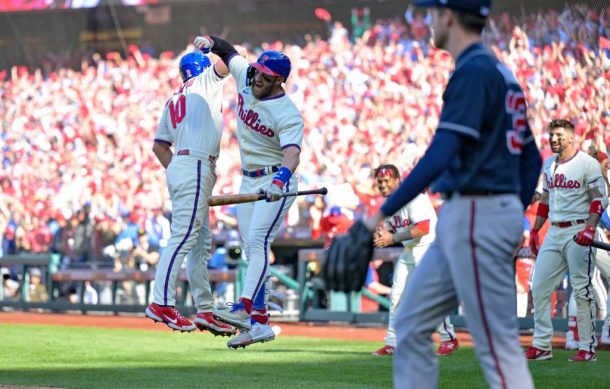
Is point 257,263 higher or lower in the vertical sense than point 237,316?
higher

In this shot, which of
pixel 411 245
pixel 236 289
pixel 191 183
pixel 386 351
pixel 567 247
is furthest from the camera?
pixel 236 289

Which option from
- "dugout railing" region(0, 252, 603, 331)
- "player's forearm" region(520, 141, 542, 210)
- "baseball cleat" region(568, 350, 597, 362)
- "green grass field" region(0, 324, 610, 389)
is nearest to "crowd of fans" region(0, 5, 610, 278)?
"dugout railing" region(0, 252, 603, 331)

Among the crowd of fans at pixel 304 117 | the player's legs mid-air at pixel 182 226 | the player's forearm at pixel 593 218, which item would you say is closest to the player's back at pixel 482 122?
the player's legs mid-air at pixel 182 226

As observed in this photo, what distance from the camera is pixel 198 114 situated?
840 cm

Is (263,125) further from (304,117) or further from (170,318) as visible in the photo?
(304,117)

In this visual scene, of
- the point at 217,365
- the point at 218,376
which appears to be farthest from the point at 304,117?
the point at 218,376

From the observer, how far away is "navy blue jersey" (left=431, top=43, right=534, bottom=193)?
4.00 m

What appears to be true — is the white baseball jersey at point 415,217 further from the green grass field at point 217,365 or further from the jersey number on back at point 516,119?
the jersey number on back at point 516,119

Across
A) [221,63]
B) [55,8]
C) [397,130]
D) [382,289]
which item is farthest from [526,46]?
[55,8]

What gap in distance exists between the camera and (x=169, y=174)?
8.36m

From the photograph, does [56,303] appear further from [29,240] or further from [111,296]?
[29,240]

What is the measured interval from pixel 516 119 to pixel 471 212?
457 mm

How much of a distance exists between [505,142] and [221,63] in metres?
4.63

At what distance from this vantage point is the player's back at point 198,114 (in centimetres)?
837
